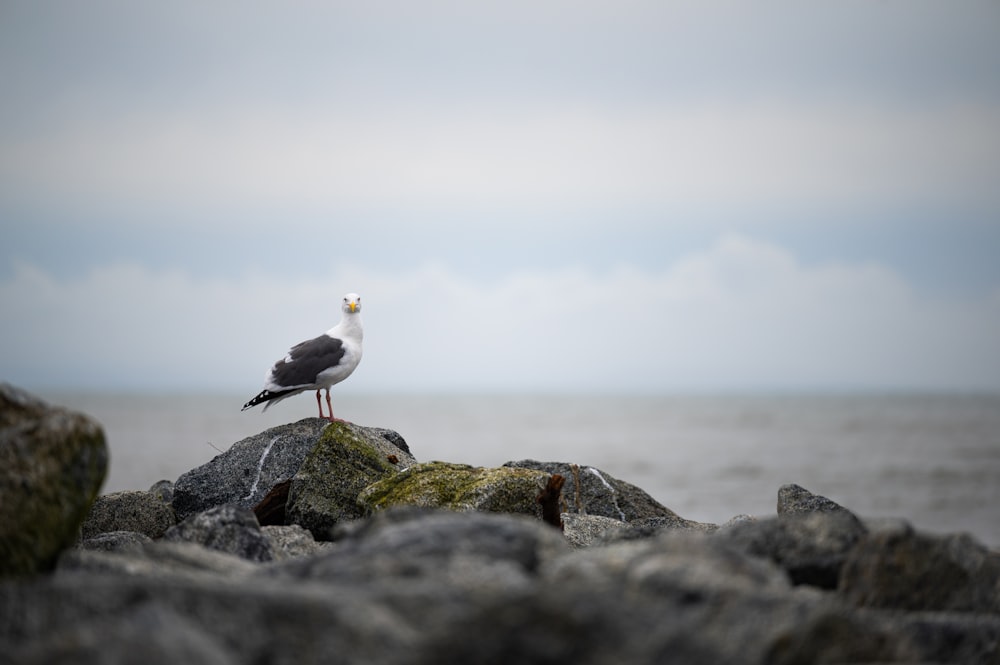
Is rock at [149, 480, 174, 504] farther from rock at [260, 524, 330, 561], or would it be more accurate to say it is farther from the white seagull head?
rock at [260, 524, 330, 561]

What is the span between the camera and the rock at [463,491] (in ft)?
25.8

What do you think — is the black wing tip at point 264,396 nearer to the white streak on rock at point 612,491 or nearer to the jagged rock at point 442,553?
the white streak on rock at point 612,491

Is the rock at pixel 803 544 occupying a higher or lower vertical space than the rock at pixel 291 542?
higher

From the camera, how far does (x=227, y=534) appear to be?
614 centimetres

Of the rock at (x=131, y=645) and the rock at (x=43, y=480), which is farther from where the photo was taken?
the rock at (x=43, y=480)

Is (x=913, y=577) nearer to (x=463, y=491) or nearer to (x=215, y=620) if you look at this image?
(x=215, y=620)

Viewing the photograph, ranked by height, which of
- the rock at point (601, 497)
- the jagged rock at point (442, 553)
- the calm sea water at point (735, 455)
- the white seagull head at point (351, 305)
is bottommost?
the calm sea water at point (735, 455)

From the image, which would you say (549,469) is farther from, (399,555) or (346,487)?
(399,555)

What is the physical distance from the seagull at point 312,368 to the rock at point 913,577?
23.6 feet

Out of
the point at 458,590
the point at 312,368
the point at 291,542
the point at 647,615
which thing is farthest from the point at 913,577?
the point at 312,368

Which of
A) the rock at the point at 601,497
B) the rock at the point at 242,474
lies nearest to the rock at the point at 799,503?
the rock at the point at 601,497

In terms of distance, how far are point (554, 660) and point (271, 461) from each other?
6849 mm

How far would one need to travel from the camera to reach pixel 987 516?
25.3 meters

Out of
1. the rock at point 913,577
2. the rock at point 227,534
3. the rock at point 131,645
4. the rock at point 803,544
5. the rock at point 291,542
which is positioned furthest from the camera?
the rock at point 291,542
